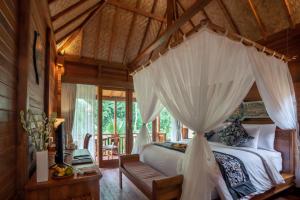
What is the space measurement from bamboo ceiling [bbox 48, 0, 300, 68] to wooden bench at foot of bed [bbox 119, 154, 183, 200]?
2795 millimetres

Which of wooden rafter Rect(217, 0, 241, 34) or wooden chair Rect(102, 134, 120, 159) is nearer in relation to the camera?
wooden rafter Rect(217, 0, 241, 34)

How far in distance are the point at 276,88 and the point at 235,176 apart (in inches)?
63.8

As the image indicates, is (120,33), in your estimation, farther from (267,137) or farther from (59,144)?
(267,137)

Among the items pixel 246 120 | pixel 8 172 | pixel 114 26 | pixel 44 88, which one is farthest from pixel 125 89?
pixel 8 172

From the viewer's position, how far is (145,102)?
3.74m

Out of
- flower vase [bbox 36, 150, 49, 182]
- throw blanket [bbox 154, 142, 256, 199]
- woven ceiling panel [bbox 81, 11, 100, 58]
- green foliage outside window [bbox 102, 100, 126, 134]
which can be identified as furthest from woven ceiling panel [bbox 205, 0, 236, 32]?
flower vase [bbox 36, 150, 49, 182]

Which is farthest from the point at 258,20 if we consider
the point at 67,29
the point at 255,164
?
the point at 67,29

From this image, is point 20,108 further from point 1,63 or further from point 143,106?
point 143,106

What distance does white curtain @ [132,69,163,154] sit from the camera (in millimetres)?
3522

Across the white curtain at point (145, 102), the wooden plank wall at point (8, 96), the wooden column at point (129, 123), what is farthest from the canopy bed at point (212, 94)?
the wooden column at point (129, 123)

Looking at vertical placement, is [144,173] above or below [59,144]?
below

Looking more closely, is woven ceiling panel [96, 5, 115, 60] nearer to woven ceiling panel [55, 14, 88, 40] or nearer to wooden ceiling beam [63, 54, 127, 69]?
wooden ceiling beam [63, 54, 127, 69]

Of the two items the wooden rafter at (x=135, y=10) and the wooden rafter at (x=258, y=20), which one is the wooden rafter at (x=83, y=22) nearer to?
the wooden rafter at (x=135, y=10)

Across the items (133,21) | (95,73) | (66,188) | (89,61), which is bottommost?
(66,188)
